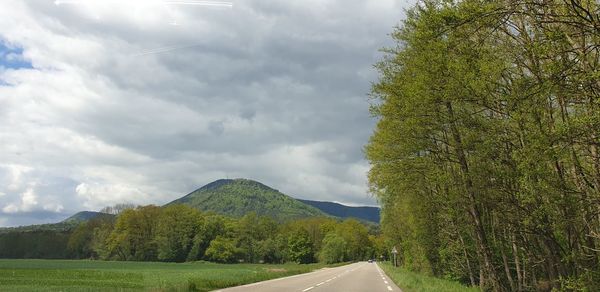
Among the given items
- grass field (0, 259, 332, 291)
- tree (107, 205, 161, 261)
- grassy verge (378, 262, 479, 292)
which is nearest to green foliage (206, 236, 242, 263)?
tree (107, 205, 161, 261)

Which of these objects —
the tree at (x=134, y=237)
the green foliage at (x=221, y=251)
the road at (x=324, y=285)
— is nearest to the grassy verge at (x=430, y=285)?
the road at (x=324, y=285)

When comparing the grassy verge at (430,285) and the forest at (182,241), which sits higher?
the forest at (182,241)

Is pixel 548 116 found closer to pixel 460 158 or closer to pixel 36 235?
pixel 460 158

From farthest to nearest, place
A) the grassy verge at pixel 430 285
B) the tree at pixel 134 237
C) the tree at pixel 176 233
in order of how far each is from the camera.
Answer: the tree at pixel 134 237, the tree at pixel 176 233, the grassy verge at pixel 430 285

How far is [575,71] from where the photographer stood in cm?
700

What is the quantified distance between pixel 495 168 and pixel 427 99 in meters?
2.53

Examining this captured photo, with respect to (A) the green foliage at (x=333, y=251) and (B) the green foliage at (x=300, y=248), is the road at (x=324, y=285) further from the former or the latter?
(B) the green foliage at (x=300, y=248)

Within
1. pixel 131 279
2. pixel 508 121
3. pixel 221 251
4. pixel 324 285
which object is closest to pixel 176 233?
pixel 221 251

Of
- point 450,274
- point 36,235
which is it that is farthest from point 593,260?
point 36,235

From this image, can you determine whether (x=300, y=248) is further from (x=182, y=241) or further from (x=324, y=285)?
(x=324, y=285)

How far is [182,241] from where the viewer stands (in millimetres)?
110750

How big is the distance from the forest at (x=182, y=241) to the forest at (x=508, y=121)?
96.7 m

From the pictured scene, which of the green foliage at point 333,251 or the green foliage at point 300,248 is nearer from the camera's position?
the green foliage at point 333,251

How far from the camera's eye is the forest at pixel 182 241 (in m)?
110
